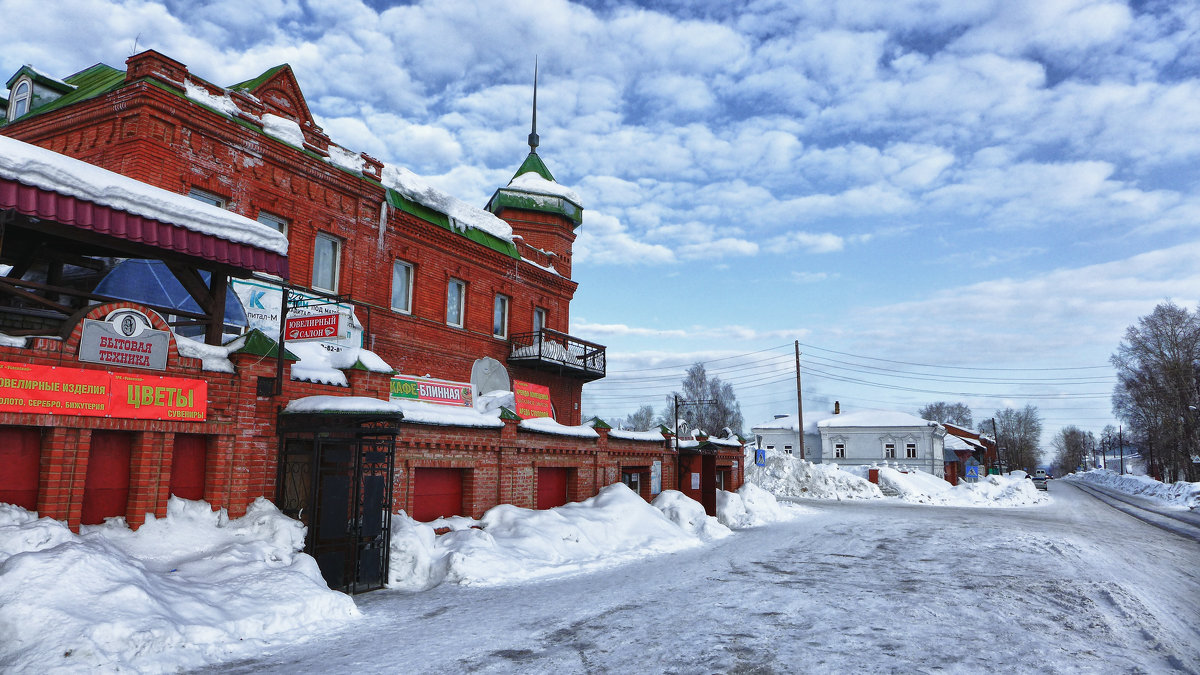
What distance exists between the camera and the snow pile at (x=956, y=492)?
39.2 m

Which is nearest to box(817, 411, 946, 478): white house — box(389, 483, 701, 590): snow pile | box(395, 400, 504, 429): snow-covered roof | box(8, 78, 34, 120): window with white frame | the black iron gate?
box(389, 483, 701, 590): snow pile

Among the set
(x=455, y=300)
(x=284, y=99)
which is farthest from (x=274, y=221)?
(x=455, y=300)

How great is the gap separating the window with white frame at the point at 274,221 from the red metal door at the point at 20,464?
8593mm

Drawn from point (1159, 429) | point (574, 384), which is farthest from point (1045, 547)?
point (1159, 429)

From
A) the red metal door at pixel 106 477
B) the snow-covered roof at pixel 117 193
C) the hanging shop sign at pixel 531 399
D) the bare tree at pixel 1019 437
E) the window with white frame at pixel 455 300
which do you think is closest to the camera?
the snow-covered roof at pixel 117 193

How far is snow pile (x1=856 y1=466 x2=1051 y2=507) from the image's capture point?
39.2 meters

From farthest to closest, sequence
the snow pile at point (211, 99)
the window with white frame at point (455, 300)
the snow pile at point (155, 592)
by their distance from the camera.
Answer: the window with white frame at point (455, 300)
the snow pile at point (211, 99)
the snow pile at point (155, 592)

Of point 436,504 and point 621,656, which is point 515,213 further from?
point 621,656

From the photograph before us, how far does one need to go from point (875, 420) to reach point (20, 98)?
64581mm

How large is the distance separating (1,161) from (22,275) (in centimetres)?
414

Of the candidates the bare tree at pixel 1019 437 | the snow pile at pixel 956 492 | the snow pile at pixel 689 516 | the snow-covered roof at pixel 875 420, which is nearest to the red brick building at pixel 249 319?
the snow pile at pixel 689 516

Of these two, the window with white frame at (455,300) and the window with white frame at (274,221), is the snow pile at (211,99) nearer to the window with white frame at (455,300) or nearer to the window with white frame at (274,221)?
the window with white frame at (274,221)

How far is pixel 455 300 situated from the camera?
849 inches

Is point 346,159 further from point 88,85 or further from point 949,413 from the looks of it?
point 949,413
